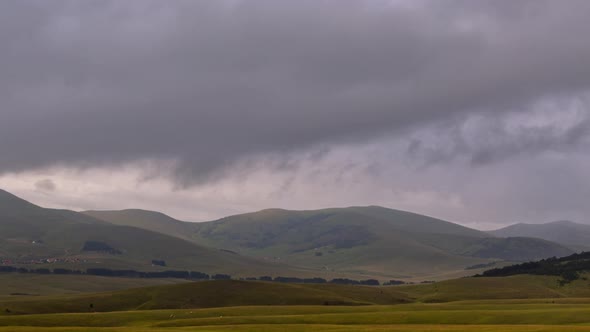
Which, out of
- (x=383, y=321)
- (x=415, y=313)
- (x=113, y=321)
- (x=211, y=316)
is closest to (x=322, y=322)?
(x=383, y=321)

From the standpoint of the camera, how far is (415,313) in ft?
477

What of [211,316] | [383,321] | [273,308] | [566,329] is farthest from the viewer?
[273,308]

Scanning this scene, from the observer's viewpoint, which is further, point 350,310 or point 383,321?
point 350,310

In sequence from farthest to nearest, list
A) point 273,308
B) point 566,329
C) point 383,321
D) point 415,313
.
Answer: point 273,308 < point 415,313 < point 383,321 < point 566,329

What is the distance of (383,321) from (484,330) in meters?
31.9

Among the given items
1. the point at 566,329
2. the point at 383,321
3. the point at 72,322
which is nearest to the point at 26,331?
the point at 72,322

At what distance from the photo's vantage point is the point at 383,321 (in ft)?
444

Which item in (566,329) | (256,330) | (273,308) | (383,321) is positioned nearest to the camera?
(566,329)

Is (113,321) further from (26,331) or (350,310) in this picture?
(350,310)

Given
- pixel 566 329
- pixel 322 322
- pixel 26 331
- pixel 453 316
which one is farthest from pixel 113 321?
pixel 566 329

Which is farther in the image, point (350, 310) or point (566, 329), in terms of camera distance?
point (350, 310)

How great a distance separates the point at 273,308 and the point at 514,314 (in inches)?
2284

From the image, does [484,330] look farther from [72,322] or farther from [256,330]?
[72,322]

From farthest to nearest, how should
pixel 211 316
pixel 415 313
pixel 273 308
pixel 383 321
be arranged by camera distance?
pixel 273 308 → pixel 211 316 → pixel 415 313 → pixel 383 321
